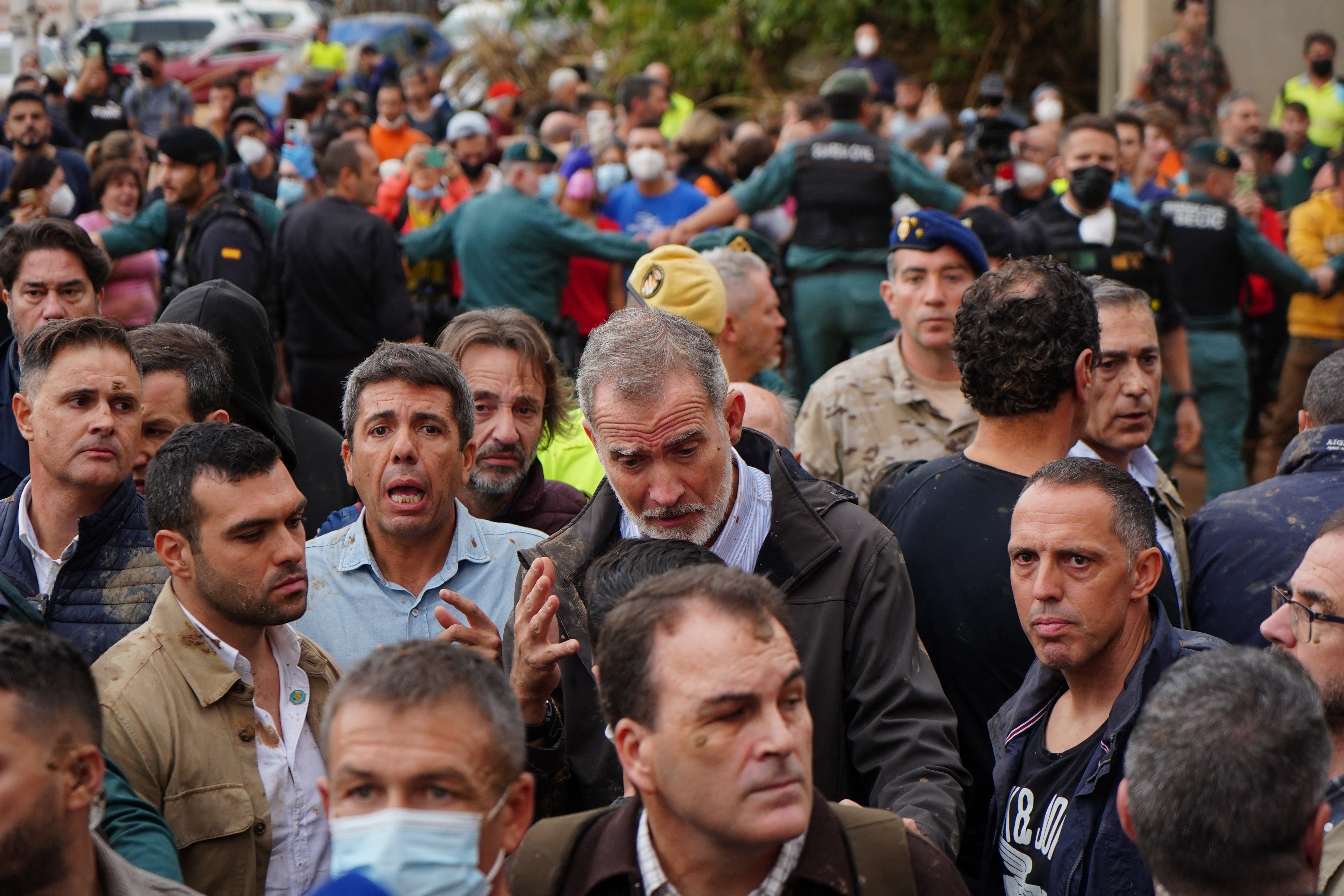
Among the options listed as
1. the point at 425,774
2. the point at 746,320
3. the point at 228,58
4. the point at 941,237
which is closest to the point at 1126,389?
the point at 941,237

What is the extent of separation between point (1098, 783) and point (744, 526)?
932mm

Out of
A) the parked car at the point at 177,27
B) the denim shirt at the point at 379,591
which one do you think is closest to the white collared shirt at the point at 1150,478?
the denim shirt at the point at 379,591

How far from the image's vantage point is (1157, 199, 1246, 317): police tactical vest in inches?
332

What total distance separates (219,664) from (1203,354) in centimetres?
707

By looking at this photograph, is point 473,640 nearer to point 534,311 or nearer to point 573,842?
Answer: point 573,842

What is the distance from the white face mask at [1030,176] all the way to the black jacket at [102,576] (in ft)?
25.5

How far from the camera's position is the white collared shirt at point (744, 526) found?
3090 millimetres

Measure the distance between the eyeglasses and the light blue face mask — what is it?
1.75 meters

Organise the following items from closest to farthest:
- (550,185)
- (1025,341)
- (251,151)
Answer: (1025,341) < (550,185) < (251,151)

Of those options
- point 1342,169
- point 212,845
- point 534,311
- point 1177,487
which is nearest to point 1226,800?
point 212,845

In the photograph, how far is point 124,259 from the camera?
7.74m

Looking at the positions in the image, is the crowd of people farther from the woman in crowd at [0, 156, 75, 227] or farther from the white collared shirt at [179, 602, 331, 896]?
the woman in crowd at [0, 156, 75, 227]

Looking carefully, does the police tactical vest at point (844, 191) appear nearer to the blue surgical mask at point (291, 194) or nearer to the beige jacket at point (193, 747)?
the blue surgical mask at point (291, 194)

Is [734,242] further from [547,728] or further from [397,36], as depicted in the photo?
[397,36]
